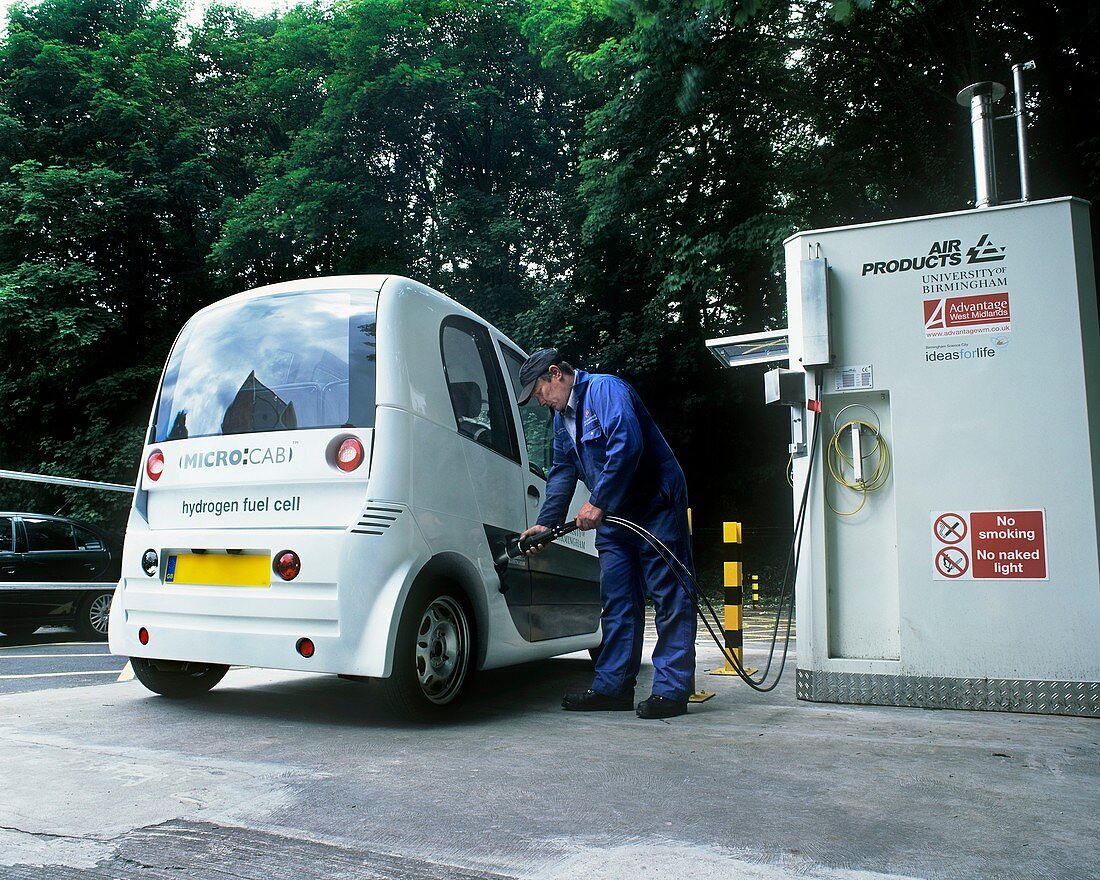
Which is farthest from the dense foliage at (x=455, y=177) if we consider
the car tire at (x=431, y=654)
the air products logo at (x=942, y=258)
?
the car tire at (x=431, y=654)

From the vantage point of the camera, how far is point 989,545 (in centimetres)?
500

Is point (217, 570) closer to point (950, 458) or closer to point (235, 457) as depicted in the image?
point (235, 457)

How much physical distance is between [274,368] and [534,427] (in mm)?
1892

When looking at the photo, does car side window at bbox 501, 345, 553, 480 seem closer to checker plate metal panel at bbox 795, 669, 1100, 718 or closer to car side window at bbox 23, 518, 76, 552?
Result: checker plate metal panel at bbox 795, 669, 1100, 718

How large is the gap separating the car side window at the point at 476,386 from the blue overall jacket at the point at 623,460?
14.3 inches

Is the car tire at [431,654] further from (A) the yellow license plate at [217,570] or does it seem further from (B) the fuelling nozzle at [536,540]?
(A) the yellow license plate at [217,570]

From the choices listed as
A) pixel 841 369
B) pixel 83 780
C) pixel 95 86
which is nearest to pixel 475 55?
pixel 95 86

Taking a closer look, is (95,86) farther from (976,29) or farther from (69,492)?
(976,29)

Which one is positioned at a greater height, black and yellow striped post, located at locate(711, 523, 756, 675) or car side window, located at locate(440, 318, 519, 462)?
car side window, located at locate(440, 318, 519, 462)

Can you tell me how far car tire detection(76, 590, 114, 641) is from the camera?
35.4 feet

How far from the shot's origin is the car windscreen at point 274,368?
4.38 metres

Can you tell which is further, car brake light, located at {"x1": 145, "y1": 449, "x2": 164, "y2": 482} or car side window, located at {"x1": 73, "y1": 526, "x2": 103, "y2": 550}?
car side window, located at {"x1": 73, "y1": 526, "x2": 103, "y2": 550}

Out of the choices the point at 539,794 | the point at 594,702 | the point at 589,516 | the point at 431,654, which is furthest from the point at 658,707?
the point at 539,794

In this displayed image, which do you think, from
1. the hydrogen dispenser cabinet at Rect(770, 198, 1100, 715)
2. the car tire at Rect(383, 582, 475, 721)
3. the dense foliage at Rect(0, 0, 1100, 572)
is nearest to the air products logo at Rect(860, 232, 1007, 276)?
the hydrogen dispenser cabinet at Rect(770, 198, 1100, 715)
